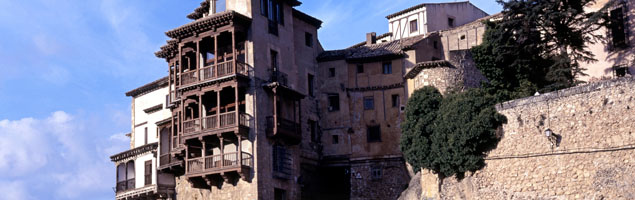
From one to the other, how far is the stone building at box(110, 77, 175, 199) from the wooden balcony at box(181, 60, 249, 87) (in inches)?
193

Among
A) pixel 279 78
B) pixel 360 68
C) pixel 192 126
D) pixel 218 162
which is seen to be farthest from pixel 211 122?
pixel 360 68

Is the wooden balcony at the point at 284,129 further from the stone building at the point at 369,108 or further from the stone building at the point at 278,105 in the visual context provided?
the stone building at the point at 369,108

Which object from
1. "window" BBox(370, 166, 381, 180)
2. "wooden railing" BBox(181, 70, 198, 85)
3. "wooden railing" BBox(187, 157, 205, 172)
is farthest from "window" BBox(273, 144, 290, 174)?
"wooden railing" BBox(181, 70, 198, 85)

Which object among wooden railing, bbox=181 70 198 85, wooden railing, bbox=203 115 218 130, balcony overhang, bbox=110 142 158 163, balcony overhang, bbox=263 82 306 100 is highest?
wooden railing, bbox=181 70 198 85

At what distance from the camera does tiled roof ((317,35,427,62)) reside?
51519 millimetres

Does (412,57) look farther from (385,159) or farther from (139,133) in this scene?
(139,133)

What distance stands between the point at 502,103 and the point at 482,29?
571 inches

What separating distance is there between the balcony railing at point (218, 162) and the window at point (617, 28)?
18.6 metres

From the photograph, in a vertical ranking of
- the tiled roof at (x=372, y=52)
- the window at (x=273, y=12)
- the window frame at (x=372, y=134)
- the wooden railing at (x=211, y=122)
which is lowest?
the window frame at (x=372, y=134)

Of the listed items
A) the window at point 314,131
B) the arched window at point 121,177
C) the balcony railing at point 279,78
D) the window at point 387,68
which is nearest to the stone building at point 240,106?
the balcony railing at point 279,78

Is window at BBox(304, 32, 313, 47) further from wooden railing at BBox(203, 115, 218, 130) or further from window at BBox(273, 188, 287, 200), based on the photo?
window at BBox(273, 188, 287, 200)

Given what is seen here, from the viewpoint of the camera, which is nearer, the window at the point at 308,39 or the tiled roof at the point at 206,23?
the tiled roof at the point at 206,23

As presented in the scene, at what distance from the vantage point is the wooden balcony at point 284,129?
1849 inches

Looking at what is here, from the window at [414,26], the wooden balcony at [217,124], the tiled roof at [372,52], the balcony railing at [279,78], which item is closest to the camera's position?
the wooden balcony at [217,124]
